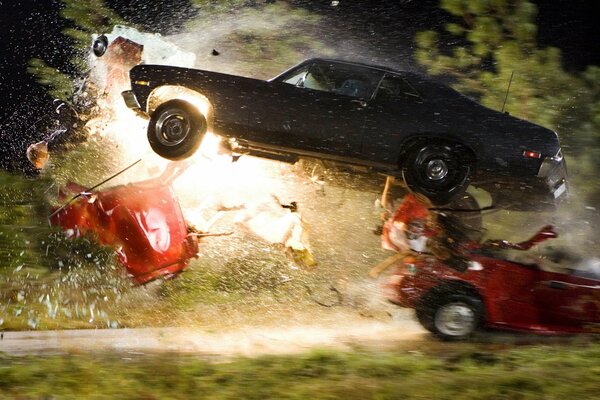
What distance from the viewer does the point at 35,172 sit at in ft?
24.1

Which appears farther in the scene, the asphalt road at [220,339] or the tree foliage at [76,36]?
the tree foliage at [76,36]

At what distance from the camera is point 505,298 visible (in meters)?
5.51

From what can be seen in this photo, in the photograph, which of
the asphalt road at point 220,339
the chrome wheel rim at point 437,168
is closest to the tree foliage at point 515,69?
the chrome wheel rim at point 437,168

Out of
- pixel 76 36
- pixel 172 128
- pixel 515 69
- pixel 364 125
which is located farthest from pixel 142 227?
pixel 515 69

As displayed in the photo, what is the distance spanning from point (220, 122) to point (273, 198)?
3.78ft

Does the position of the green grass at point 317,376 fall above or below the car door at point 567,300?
below

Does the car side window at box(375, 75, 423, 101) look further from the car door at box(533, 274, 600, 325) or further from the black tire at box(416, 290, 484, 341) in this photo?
the car door at box(533, 274, 600, 325)

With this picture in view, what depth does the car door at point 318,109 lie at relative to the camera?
5613 millimetres

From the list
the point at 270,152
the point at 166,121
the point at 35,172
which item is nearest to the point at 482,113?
the point at 270,152

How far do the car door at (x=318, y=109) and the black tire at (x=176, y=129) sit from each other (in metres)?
0.54

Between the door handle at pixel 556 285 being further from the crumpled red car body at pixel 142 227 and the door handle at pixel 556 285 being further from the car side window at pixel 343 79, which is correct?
the crumpled red car body at pixel 142 227

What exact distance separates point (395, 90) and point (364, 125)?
0.43 m

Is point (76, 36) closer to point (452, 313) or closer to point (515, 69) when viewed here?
point (515, 69)

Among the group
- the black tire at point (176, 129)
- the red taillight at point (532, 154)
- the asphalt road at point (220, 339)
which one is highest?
the black tire at point (176, 129)
